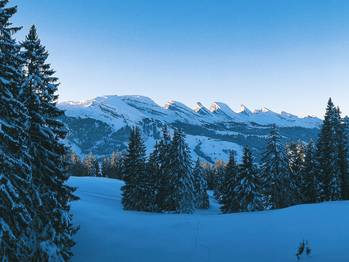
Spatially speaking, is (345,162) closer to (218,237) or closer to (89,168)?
(218,237)

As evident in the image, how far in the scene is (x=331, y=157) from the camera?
27.5 m

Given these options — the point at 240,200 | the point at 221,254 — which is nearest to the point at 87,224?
the point at 221,254

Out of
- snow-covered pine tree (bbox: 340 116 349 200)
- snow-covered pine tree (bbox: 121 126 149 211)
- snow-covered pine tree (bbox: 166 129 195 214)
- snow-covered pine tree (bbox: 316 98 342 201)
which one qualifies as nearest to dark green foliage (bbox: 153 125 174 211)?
snow-covered pine tree (bbox: 166 129 195 214)

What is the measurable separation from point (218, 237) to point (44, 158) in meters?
11.9

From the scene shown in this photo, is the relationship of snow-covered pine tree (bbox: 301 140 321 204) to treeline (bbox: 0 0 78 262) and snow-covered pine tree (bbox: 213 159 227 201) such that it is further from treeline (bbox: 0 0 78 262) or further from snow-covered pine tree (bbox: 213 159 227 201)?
treeline (bbox: 0 0 78 262)

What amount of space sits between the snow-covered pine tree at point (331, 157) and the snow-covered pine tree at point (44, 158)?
2953 centimetres

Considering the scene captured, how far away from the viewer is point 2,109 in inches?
371

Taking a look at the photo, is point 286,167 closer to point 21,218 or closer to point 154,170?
point 154,170

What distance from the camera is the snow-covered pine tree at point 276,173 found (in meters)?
27.7

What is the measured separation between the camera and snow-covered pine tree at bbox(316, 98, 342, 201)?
2723cm

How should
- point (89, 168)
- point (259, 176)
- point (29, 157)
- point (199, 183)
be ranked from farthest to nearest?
point (89, 168) < point (199, 183) < point (259, 176) < point (29, 157)

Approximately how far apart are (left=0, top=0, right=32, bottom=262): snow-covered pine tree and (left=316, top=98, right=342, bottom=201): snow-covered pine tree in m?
31.4

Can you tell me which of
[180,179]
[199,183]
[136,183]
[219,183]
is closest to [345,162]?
[180,179]

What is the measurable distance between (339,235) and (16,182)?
1621 centimetres
